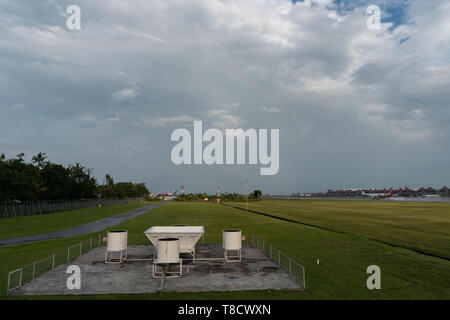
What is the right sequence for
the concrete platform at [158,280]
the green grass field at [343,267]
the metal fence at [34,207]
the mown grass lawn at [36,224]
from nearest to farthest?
1. the green grass field at [343,267]
2. the concrete platform at [158,280]
3. the mown grass lawn at [36,224]
4. the metal fence at [34,207]

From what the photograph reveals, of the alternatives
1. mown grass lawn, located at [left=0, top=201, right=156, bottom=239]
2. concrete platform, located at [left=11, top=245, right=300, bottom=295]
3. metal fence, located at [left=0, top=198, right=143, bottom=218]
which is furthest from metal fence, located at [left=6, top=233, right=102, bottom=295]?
metal fence, located at [left=0, top=198, right=143, bottom=218]

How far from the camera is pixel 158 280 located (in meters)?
16.2

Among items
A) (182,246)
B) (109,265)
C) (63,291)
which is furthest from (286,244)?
(63,291)

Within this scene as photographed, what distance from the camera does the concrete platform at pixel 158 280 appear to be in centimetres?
1455

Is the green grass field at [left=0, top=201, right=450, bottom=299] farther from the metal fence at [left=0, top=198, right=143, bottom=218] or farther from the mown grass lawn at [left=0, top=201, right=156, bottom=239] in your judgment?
the metal fence at [left=0, top=198, right=143, bottom=218]

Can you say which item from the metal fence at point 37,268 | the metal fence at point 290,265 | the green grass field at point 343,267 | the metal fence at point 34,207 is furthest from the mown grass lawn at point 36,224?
the metal fence at point 290,265

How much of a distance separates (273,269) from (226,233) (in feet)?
14.2

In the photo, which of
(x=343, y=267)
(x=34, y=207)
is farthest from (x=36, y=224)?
(x=343, y=267)

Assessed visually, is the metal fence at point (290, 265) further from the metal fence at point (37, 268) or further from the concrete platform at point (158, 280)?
the metal fence at point (37, 268)

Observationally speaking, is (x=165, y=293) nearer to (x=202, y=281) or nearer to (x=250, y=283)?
(x=202, y=281)

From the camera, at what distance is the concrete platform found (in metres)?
14.6

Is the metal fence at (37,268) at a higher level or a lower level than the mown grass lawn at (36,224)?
higher
